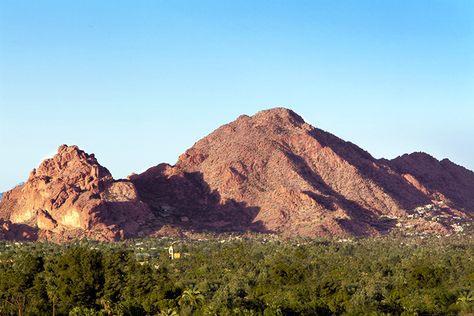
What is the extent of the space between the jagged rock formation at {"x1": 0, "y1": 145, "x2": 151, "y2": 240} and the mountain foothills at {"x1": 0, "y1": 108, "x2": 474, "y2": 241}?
0.20 meters

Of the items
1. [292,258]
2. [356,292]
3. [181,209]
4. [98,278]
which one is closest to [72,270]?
[98,278]

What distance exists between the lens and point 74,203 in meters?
166

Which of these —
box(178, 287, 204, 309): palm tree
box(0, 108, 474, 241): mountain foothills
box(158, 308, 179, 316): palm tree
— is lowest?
box(158, 308, 179, 316): palm tree

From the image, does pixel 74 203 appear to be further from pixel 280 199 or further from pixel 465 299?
pixel 465 299

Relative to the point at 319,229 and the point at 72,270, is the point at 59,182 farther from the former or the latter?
the point at 72,270

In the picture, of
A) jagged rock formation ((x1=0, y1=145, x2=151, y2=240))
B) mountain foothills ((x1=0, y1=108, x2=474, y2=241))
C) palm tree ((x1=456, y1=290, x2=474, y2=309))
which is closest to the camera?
palm tree ((x1=456, y1=290, x2=474, y2=309))

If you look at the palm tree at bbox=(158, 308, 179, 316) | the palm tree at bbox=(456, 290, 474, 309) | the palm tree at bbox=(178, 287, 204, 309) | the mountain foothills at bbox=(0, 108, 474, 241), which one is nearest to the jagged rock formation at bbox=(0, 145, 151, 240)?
the mountain foothills at bbox=(0, 108, 474, 241)

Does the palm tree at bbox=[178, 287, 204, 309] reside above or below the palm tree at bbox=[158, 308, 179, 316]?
above

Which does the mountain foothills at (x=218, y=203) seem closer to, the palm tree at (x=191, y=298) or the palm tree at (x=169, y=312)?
the palm tree at (x=191, y=298)

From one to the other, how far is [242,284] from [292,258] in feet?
82.4

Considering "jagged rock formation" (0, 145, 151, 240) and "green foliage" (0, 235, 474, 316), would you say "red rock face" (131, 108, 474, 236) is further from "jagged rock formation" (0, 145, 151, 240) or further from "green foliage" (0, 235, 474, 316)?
"green foliage" (0, 235, 474, 316)

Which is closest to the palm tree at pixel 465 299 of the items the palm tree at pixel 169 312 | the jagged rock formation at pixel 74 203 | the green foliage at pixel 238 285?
the green foliage at pixel 238 285

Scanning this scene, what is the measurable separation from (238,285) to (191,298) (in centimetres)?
1061

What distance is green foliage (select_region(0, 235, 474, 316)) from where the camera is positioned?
74875mm
